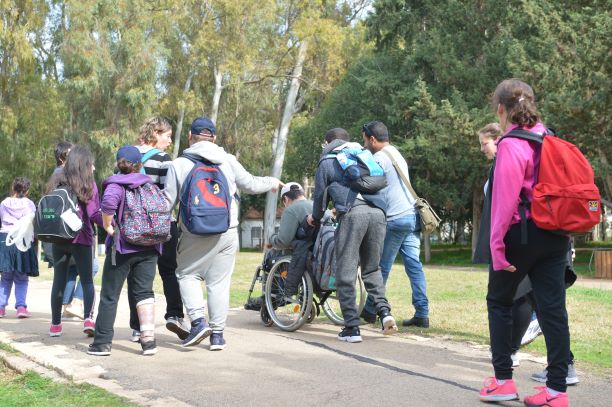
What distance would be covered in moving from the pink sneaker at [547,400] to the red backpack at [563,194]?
3.09ft

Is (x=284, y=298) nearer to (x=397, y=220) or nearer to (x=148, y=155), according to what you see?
(x=397, y=220)

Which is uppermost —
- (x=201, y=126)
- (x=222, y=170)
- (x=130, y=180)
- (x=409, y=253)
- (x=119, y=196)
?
(x=201, y=126)

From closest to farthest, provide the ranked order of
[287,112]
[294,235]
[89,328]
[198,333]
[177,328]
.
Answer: [198,333] → [177,328] → [89,328] → [294,235] → [287,112]

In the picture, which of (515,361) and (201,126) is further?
(201,126)

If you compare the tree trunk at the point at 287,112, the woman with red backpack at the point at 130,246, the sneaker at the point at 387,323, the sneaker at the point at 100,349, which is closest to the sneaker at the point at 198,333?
the woman with red backpack at the point at 130,246

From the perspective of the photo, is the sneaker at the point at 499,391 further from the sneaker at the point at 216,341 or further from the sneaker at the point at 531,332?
the sneaker at the point at 216,341

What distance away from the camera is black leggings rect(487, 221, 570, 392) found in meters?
4.70

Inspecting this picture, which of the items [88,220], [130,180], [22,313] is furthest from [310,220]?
[22,313]

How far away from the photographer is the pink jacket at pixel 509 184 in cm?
466

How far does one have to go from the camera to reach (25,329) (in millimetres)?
8359

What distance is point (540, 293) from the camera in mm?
4809

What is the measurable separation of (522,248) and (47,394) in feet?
10.3

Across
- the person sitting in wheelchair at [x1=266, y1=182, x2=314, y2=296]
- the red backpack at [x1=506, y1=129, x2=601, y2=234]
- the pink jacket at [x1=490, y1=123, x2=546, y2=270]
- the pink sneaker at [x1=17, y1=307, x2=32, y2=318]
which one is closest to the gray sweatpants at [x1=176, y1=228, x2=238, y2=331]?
the person sitting in wheelchair at [x1=266, y1=182, x2=314, y2=296]

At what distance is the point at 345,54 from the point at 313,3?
5.86 meters
